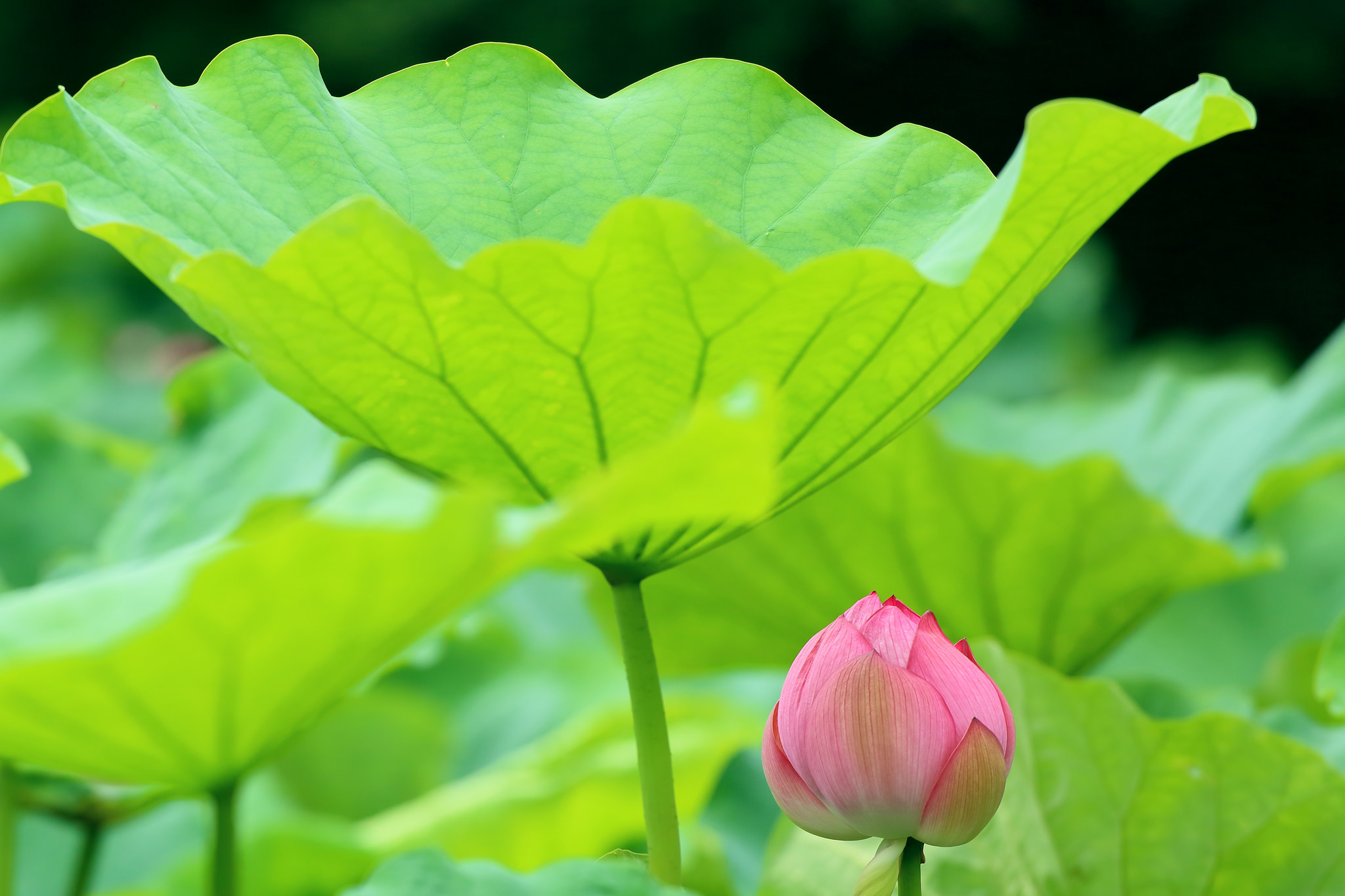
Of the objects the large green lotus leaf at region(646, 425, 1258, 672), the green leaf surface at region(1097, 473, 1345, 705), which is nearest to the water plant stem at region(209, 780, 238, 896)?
the large green lotus leaf at region(646, 425, 1258, 672)

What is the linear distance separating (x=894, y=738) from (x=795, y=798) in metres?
0.03

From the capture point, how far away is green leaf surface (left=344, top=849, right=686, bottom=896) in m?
0.34

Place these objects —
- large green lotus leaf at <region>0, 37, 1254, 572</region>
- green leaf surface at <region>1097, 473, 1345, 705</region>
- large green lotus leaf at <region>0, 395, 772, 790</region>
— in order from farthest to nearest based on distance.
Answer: green leaf surface at <region>1097, 473, 1345, 705</region>
large green lotus leaf at <region>0, 37, 1254, 572</region>
large green lotus leaf at <region>0, 395, 772, 790</region>

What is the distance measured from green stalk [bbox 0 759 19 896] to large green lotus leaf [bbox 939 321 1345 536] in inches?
23.4

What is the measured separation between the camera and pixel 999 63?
447 centimetres

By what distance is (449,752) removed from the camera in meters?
1.14

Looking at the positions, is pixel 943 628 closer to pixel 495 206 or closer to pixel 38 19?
pixel 495 206

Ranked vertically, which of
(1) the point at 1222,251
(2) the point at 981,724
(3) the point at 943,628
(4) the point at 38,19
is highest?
(2) the point at 981,724

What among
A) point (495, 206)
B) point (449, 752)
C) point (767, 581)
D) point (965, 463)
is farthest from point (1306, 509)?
point (495, 206)

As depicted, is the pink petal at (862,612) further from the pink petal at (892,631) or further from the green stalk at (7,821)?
the green stalk at (7,821)

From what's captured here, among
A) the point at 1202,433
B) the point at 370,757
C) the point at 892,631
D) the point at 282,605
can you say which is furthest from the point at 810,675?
the point at 370,757

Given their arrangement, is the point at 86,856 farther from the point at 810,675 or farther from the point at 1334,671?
the point at 1334,671

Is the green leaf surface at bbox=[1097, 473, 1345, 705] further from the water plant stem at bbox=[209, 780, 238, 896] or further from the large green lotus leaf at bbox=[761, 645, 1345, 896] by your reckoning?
the water plant stem at bbox=[209, 780, 238, 896]

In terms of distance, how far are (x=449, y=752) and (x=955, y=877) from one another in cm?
73
